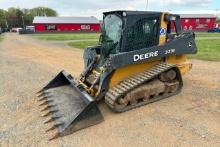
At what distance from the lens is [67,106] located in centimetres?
573

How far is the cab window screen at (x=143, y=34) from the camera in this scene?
6.25m

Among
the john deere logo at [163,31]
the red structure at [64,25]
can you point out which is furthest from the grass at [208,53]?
the red structure at [64,25]

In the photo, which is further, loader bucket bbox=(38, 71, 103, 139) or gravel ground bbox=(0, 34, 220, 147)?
loader bucket bbox=(38, 71, 103, 139)

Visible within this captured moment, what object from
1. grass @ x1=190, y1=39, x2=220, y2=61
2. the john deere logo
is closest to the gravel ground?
the john deere logo

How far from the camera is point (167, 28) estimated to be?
691cm

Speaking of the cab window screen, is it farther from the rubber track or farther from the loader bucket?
the loader bucket

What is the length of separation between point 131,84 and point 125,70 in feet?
1.82

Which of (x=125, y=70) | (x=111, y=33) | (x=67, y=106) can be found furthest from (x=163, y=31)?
(x=67, y=106)

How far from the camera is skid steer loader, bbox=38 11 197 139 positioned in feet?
18.6

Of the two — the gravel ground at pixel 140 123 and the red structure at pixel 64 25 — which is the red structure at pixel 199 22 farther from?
the gravel ground at pixel 140 123

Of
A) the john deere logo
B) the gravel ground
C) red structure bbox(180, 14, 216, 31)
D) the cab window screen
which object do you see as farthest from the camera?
red structure bbox(180, 14, 216, 31)

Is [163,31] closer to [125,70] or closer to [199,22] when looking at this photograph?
[125,70]

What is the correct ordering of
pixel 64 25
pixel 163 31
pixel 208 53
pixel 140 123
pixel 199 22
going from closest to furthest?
1. pixel 140 123
2. pixel 163 31
3. pixel 208 53
4. pixel 199 22
5. pixel 64 25

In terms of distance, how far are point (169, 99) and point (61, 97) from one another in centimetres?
293
